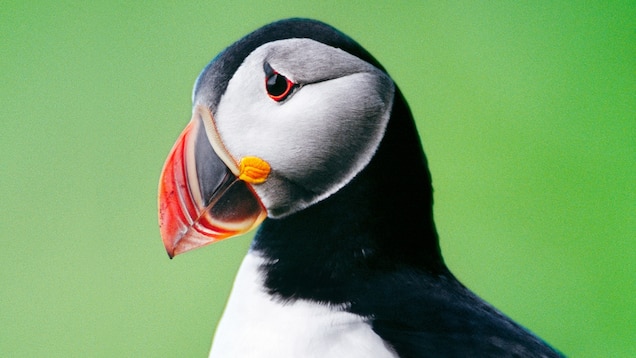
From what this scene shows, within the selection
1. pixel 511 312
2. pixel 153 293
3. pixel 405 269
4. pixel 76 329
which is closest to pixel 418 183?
pixel 405 269

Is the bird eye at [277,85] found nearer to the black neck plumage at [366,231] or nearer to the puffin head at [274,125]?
the puffin head at [274,125]

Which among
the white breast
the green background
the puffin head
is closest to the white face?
the puffin head

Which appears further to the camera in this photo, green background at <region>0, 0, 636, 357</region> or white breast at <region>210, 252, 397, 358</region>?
green background at <region>0, 0, 636, 357</region>

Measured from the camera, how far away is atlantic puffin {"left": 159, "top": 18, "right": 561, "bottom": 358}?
28.0 inches

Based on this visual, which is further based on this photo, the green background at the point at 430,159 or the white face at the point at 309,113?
the green background at the point at 430,159

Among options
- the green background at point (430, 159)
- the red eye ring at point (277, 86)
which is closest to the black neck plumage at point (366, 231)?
the red eye ring at point (277, 86)

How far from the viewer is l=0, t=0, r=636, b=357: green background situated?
1166 millimetres

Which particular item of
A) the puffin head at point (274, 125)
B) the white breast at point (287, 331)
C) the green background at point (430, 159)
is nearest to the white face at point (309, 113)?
the puffin head at point (274, 125)

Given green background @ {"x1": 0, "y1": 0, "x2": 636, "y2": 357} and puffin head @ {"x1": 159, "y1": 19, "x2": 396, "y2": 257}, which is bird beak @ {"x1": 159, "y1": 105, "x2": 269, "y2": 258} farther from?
green background @ {"x1": 0, "y1": 0, "x2": 636, "y2": 357}

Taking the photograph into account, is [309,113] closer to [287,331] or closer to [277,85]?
[277,85]

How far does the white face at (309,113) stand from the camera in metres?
0.71

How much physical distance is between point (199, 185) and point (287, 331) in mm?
170

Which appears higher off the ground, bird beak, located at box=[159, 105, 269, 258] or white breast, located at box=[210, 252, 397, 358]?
bird beak, located at box=[159, 105, 269, 258]

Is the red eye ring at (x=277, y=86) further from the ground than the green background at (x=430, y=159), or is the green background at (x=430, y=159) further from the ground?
the red eye ring at (x=277, y=86)
